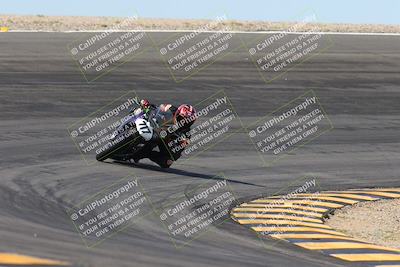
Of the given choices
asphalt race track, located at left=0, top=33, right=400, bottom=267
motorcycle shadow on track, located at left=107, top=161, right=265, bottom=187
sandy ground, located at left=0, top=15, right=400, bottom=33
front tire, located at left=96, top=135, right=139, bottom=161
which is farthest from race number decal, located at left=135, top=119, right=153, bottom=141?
sandy ground, located at left=0, top=15, right=400, bottom=33

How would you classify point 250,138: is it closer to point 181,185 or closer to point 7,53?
point 181,185

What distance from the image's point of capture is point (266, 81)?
32.9 metres

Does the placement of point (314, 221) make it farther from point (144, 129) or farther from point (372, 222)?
point (144, 129)

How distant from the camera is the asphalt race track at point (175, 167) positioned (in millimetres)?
12188

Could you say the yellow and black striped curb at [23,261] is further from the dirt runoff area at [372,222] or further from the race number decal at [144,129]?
the race number decal at [144,129]

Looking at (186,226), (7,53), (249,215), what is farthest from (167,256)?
(7,53)

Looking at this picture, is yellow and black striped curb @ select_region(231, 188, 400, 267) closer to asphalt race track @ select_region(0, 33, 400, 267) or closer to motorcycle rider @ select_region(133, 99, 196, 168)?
asphalt race track @ select_region(0, 33, 400, 267)

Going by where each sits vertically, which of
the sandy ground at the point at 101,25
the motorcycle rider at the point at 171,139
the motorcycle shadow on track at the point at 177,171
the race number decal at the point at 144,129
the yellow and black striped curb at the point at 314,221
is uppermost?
the sandy ground at the point at 101,25

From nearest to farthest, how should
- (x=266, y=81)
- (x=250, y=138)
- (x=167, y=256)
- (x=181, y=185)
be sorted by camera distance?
1. (x=167, y=256)
2. (x=181, y=185)
3. (x=250, y=138)
4. (x=266, y=81)

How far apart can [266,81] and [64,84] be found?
759 centimetres

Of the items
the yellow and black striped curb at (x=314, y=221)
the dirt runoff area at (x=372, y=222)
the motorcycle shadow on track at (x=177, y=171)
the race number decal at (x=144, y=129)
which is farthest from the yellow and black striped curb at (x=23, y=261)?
the motorcycle shadow on track at (x=177, y=171)

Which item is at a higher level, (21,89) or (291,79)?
(21,89)

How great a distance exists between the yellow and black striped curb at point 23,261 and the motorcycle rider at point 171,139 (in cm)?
736

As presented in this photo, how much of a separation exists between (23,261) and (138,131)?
7.56 meters
